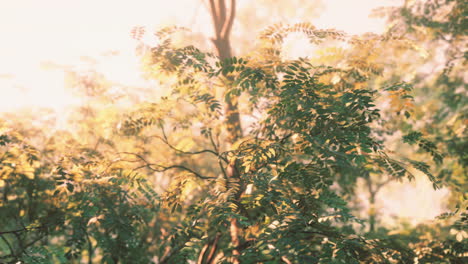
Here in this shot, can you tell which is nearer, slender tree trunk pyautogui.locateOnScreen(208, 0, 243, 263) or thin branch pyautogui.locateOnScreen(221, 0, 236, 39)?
slender tree trunk pyautogui.locateOnScreen(208, 0, 243, 263)

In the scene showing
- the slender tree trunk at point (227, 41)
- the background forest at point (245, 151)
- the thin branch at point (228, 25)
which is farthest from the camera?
the thin branch at point (228, 25)

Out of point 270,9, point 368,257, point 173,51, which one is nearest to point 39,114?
point 173,51

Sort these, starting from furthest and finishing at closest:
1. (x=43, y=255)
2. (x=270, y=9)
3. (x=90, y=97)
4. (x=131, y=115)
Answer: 1. (x=270, y=9)
2. (x=90, y=97)
3. (x=131, y=115)
4. (x=43, y=255)

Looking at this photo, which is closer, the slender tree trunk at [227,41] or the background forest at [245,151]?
the background forest at [245,151]

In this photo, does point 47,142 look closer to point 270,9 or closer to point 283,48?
point 283,48

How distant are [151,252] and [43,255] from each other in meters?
3.61

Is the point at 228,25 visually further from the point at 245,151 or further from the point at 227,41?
the point at 245,151

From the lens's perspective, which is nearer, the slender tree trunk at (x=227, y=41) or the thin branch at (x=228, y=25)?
the slender tree trunk at (x=227, y=41)

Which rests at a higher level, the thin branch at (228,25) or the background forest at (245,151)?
the thin branch at (228,25)

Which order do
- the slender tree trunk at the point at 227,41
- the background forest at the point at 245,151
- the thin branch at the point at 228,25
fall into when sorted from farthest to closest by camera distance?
the thin branch at the point at 228,25
the slender tree trunk at the point at 227,41
the background forest at the point at 245,151

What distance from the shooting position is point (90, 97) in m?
5.73

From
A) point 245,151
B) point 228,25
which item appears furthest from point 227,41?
point 245,151

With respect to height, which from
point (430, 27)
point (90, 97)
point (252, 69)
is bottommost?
point (90, 97)

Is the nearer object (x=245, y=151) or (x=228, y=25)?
(x=245, y=151)
